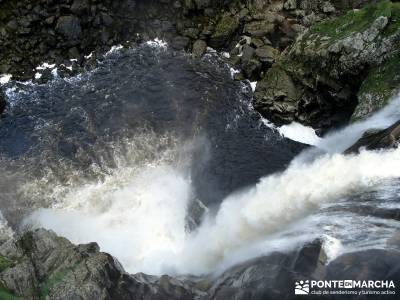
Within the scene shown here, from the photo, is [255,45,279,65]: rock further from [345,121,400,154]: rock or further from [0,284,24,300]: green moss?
[0,284,24,300]: green moss

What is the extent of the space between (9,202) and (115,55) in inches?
671

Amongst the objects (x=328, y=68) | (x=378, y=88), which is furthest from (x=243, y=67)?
(x=378, y=88)

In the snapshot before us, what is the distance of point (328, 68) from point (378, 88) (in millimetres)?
3914

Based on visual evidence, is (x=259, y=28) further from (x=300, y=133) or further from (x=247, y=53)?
(x=300, y=133)

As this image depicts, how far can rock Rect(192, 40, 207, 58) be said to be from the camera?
1668 inches

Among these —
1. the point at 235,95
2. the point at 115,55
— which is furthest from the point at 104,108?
the point at 235,95

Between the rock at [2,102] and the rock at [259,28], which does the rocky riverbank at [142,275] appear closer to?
the rock at [2,102]

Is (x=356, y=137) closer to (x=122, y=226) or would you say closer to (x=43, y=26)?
(x=122, y=226)

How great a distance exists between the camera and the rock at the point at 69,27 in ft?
137

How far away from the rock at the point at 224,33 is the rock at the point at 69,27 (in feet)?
37.3

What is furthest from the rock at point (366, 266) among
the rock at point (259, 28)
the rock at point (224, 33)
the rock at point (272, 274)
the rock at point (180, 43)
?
the rock at point (180, 43)

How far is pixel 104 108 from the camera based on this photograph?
37.5 meters

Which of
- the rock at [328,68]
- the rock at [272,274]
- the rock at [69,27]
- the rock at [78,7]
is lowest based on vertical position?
the rock at [272,274]

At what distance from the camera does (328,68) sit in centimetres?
3494
